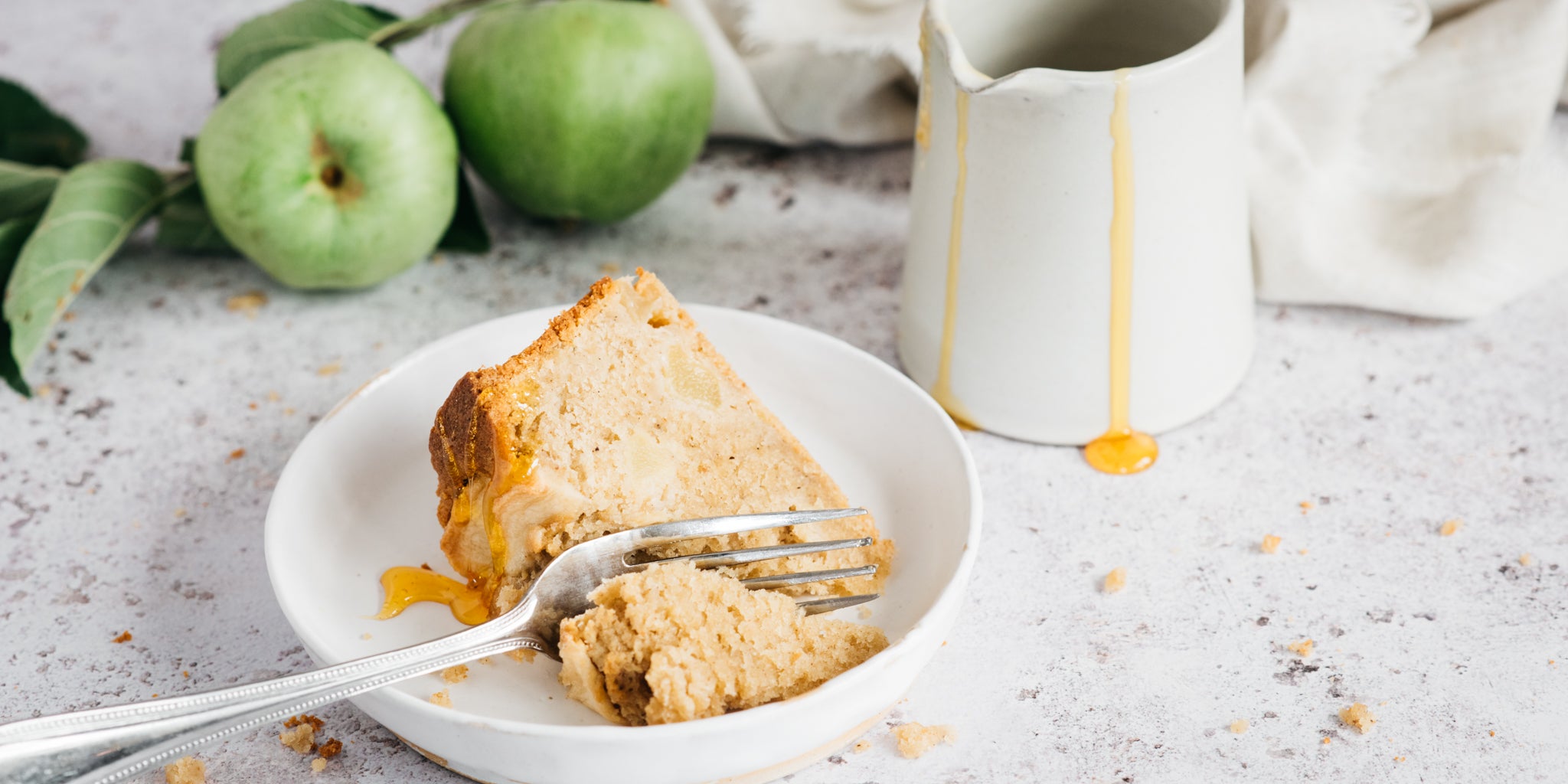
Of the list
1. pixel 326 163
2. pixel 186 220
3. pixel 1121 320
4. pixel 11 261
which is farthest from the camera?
pixel 186 220

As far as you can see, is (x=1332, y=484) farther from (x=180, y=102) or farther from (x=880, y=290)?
(x=180, y=102)

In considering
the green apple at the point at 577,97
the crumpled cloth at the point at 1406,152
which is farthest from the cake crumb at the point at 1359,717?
the green apple at the point at 577,97

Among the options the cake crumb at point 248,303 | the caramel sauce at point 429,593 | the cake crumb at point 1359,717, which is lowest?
the cake crumb at point 1359,717

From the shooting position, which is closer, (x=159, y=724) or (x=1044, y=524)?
(x=159, y=724)

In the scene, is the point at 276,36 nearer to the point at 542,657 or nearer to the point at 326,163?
the point at 326,163

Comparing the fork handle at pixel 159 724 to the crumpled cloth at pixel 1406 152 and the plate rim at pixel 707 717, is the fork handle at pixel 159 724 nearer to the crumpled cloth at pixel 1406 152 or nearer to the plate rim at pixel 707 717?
the plate rim at pixel 707 717

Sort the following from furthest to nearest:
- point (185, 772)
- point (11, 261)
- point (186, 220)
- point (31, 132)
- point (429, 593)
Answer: point (31, 132) < point (186, 220) < point (11, 261) < point (429, 593) < point (185, 772)

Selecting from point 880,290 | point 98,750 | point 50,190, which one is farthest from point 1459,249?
point 50,190

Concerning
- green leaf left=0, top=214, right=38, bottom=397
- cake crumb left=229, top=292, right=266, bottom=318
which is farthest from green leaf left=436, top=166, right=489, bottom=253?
green leaf left=0, top=214, right=38, bottom=397

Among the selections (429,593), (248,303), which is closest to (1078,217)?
(429,593)
